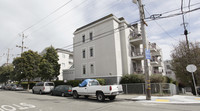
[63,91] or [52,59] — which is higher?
[52,59]

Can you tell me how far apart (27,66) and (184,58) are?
28.0 meters

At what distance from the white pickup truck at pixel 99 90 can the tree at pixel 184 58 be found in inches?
535

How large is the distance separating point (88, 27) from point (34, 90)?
14.0 meters

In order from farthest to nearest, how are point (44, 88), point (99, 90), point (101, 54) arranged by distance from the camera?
point (101, 54) < point (44, 88) < point (99, 90)

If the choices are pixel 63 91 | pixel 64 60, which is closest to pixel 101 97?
pixel 63 91

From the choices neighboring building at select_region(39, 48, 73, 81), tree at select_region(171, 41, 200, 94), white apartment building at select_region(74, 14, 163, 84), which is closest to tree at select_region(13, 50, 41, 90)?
neighboring building at select_region(39, 48, 73, 81)

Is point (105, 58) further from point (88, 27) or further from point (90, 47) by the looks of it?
point (88, 27)

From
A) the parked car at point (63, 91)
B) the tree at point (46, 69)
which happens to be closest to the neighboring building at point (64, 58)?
the tree at point (46, 69)

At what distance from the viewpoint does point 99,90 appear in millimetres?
11172

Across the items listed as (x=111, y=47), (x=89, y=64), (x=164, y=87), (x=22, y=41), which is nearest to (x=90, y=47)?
(x=89, y=64)

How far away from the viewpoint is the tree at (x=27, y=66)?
25.2 metres

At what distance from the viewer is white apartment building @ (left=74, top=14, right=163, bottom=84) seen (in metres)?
19.9

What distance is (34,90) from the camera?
20.1 m

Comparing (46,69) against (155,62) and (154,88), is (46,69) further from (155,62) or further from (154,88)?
(155,62)
